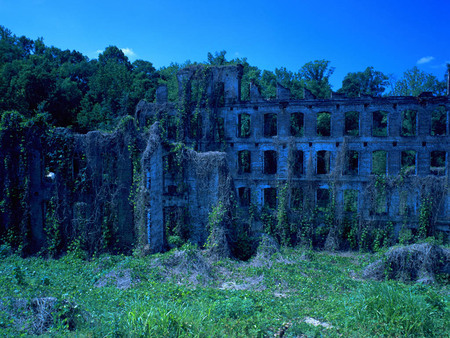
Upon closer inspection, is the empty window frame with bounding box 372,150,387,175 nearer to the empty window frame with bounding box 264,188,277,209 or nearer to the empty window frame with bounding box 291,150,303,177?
the empty window frame with bounding box 264,188,277,209

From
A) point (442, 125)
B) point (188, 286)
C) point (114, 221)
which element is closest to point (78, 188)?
point (114, 221)

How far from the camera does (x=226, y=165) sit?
1595 cm

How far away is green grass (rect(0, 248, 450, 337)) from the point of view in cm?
781

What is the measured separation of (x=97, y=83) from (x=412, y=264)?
30.4 m

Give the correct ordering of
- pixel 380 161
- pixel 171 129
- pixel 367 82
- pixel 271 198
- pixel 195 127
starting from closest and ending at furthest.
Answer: pixel 195 127
pixel 171 129
pixel 271 198
pixel 380 161
pixel 367 82

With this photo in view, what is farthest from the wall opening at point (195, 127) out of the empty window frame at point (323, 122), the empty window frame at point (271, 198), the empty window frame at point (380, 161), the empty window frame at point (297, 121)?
the empty window frame at point (380, 161)

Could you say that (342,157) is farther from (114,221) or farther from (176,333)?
(176,333)

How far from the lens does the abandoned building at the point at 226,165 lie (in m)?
15.9

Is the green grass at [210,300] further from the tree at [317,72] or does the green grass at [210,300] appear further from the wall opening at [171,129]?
the tree at [317,72]

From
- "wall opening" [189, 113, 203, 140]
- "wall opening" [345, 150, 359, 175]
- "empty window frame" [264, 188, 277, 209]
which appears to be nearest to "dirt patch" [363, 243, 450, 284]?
"wall opening" [345, 150, 359, 175]

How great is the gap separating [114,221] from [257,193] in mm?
8757

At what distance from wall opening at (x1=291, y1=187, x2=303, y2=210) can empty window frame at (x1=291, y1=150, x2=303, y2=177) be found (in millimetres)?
898

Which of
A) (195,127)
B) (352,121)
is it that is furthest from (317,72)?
(195,127)

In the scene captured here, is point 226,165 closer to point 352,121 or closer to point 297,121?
point 297,121
